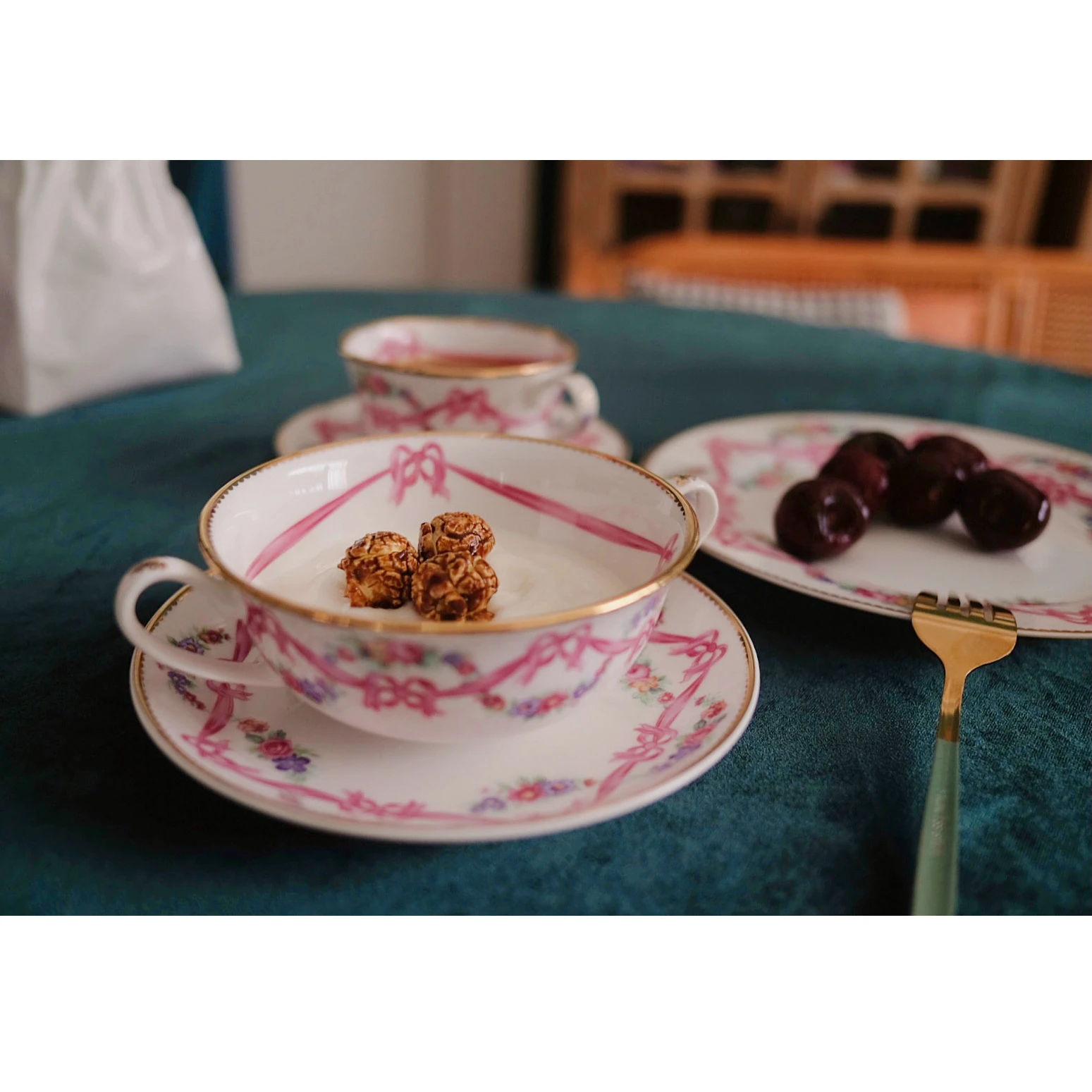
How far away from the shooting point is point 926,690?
1.71 ft

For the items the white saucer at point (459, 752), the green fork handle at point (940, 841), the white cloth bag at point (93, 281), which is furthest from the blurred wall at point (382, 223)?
the green fork handle at point (940, 841)

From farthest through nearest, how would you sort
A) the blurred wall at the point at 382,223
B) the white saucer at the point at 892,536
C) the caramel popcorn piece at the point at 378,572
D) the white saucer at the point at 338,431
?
1. the blurred wall at the point at 382,223
2. the white saucer at the point at 338,431
3. the white saucer at the point at 892,536
4. the caramel popcorn piece at the point at 378,572

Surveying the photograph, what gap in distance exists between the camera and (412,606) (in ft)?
1.57

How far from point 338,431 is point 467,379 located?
15 centimetres

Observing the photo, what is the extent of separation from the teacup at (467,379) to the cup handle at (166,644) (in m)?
0.33

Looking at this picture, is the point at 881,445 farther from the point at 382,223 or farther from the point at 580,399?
the point at 382,223

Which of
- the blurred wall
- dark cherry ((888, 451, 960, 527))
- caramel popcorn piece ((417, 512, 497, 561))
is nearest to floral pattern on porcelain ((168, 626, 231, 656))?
caramel popcorn piece ((417, 512, 497, 561))

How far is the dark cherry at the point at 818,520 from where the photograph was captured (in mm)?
621

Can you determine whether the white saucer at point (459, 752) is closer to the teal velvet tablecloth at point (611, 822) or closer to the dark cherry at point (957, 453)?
the teal velvet tablecloth at point (611, 822)

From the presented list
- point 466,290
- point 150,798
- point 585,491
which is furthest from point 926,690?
point 466,290

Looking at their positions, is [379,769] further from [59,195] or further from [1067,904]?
[59,195]

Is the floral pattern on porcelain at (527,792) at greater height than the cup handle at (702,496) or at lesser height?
lesser

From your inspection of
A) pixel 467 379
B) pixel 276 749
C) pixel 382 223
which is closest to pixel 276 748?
pixel 276 749
